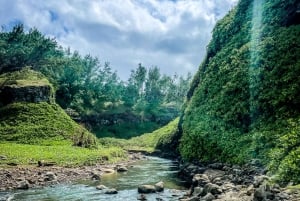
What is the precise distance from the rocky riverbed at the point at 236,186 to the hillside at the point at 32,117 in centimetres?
3102

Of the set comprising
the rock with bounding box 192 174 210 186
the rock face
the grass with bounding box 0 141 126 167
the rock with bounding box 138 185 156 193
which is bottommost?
the rock with bounding box 138 185 156 193

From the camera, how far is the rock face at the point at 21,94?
277 ft

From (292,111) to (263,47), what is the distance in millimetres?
19454

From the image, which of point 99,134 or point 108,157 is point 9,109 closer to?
point 108,157

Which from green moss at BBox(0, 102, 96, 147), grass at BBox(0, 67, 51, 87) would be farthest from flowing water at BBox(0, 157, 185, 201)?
grass at BBox(0, 67, 51, 87)

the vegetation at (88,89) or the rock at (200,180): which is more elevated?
the vegetation at (88,89)

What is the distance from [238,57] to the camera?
73.2 meters

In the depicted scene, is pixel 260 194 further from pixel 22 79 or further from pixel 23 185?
pixel 22 79

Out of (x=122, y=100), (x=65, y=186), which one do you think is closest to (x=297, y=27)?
(x=65, y=186)

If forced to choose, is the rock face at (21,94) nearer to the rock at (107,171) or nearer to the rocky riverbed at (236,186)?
the rock at (107,171)

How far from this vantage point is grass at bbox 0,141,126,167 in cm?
5594

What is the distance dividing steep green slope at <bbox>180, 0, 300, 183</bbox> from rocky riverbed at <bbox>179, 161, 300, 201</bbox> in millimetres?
2157

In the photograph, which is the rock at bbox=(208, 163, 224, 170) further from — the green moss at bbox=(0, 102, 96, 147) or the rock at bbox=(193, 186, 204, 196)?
the green moss at bbox=(0, 102, 96, 147)

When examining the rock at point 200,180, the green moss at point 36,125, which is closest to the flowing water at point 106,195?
the rock at point 200,180
